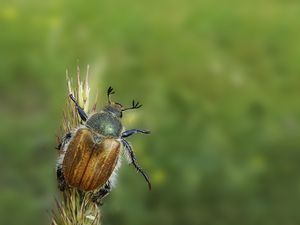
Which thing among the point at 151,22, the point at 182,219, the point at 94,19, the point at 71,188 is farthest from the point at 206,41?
the point at 71,188

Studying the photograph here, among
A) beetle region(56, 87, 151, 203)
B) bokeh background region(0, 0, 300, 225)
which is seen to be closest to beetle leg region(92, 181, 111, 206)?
beetle region(56, 87, 151, 203)

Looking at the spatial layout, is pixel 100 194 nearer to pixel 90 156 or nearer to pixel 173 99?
pixel 90 156

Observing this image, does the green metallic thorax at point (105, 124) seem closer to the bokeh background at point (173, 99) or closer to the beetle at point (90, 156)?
the beetle at point (90, 156)

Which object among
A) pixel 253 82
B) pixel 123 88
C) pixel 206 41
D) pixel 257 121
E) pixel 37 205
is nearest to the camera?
pixel 37 205

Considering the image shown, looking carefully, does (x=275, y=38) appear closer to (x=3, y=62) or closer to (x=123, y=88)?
(x=123, y=88)

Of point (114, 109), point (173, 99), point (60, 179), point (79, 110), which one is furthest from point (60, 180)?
point (173, 99)

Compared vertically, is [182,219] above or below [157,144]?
below

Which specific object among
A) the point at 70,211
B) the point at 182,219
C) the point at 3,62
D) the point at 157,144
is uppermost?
the point at 3,62
